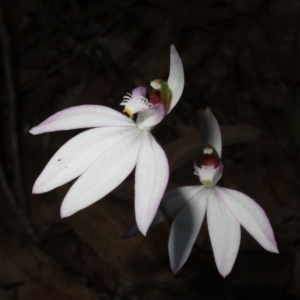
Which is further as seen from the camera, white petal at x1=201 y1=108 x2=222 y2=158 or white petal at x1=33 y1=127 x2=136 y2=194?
white petal at x1=201 y1=108 x2=222 y2=158

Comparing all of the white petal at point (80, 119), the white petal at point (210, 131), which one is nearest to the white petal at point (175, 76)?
the white petal at point (80, 119)

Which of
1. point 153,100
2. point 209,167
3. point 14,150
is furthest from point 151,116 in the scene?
point 14,150

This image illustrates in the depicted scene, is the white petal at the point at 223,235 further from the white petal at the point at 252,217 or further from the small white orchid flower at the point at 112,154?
the small white orchid flower at the point at 112,154

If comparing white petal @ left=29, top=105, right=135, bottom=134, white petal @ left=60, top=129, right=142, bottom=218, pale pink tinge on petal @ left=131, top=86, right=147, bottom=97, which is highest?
pale pink tinge on petal @ left=131, top=86, right=147, bottom=97

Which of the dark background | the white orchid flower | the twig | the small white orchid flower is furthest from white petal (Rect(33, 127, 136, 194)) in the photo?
the twig

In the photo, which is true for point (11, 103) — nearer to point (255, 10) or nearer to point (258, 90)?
point (258, 90)

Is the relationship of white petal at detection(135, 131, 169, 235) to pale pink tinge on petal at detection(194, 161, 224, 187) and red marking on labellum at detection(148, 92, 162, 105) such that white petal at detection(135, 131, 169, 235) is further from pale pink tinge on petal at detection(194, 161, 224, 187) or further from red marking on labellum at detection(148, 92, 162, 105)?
pale pink tinge on petal at detection(194, 161, 224, 187)
